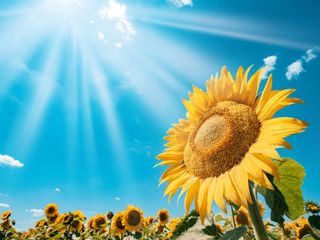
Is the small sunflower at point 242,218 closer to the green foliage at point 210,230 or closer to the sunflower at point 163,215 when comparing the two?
the green foliage at point 210,230

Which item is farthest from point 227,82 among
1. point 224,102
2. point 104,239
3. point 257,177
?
point 104,239

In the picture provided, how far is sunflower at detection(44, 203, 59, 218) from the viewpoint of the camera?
46.6 ft

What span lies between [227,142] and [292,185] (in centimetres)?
65

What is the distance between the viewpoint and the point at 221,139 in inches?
107

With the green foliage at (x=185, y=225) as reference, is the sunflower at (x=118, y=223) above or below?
above

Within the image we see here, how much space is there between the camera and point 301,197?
220cm

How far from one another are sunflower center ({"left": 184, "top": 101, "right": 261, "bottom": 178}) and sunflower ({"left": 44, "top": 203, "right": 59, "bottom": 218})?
13.1 meters

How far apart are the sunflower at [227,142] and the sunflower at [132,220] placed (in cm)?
914

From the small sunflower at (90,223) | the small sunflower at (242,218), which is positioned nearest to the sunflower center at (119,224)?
the small sunflower at (90,223)

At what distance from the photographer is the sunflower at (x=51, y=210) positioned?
14211mm

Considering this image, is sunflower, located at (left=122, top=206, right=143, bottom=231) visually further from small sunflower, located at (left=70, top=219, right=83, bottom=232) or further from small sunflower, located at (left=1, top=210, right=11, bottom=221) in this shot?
small sunflower, located at (left=1, top=210, right=11, bottom=221)

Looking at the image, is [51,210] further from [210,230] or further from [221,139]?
[221,139]

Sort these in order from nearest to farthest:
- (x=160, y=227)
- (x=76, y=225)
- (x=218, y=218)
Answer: (x=218, y=218) → (x=160, y=227) → (x=76, y=225)

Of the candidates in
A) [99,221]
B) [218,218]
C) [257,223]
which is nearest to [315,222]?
[257,223]
